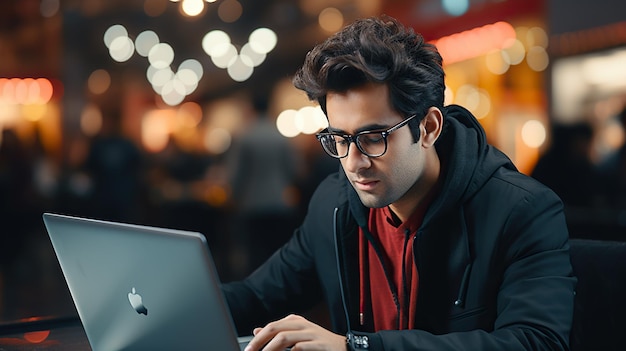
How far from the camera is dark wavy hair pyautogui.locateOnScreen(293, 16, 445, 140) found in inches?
65.0

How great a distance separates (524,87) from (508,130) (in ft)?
1.45

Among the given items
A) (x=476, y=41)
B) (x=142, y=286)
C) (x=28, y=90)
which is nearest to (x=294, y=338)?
(x=142, y=286)

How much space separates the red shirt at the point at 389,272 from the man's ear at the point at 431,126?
6.4 inches

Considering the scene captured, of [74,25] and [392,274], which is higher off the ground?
[74,25]

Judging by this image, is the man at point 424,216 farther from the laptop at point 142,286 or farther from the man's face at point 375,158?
the laptop at point 142,286

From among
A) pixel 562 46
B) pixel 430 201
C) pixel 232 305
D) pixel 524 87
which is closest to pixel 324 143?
pixel 430 201

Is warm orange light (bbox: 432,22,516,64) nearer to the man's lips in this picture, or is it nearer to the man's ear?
the man's ear

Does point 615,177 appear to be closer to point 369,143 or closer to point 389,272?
point 389,272

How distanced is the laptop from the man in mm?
397

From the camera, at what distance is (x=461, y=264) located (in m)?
1.70

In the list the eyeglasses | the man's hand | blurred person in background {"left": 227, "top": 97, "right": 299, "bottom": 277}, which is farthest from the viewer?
blurred person in background {"left": 227, "top": 97, "right": 299, "bottom": 277}

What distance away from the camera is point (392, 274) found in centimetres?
185

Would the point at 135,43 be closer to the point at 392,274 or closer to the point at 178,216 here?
the point at 178,216

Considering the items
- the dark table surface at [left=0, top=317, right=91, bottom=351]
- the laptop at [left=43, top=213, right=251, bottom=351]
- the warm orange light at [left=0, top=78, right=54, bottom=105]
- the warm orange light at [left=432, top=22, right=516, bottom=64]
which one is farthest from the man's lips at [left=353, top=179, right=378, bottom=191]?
the warm orange light at [left=0, top=78, right=54, bottom=105]
